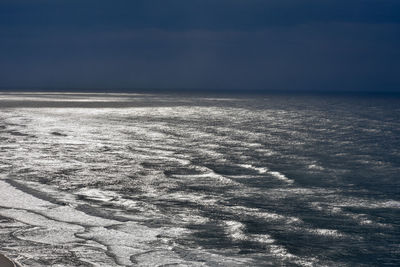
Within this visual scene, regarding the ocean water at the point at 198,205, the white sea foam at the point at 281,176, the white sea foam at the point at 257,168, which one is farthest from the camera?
the white sea foam at the point at 257,168

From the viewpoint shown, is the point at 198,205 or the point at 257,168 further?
the point at 257,168

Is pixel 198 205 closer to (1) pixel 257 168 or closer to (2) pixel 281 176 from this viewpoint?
(2) pixel 281 176

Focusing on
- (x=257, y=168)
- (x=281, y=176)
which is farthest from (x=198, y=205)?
(x=257, y=168)

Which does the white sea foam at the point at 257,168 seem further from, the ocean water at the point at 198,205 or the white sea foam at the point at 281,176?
the white sea foam at the point at 281,176

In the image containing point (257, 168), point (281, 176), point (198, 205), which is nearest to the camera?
point (198, 205)

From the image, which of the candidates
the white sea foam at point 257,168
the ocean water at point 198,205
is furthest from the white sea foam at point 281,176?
the white sea foam at point 257,168

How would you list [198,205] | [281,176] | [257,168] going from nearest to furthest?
[198,205] < [281,176] < [257,168]

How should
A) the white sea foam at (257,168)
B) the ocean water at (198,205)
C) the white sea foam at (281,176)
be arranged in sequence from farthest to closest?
the white sea foam at (257,168)
the white sea foam at (281,176)
the ocean water at (198,205)

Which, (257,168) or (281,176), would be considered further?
(257,168)

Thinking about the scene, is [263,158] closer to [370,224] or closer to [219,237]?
[370,224]

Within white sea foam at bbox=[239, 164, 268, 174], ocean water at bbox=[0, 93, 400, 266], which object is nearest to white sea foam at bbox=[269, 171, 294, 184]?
ocean water at bbox=[0, 93, 400, 266]

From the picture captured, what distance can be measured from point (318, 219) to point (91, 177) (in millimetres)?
8631

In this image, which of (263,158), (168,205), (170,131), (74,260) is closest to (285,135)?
(170,131)

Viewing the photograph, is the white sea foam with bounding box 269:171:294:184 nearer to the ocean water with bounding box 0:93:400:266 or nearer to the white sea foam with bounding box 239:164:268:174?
the ocean water with bounding box 0:93:400:266
